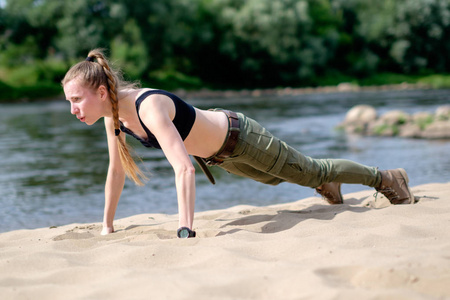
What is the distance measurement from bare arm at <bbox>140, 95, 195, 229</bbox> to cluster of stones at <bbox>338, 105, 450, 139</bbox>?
10.9 meters

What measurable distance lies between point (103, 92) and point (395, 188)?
8.61ft

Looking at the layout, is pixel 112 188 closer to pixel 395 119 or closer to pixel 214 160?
pixel 214 160

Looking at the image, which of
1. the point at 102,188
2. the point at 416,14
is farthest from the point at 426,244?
the point at 416,14

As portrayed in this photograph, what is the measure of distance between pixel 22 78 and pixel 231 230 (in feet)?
122

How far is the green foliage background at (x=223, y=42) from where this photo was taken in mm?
39438

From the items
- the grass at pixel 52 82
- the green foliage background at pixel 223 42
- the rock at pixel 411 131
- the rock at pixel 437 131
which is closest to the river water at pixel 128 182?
the rock at pixel 411 131

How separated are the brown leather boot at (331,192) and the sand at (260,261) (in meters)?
0.58

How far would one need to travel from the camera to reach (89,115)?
387 cm

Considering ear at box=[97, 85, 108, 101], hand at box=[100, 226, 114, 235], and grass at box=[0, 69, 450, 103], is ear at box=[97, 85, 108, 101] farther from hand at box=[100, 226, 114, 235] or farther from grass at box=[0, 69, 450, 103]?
grass at box=[0, 69, 450, 103]

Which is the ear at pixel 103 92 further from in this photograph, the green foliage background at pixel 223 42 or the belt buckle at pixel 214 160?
the green foliage background at pixel 223 42

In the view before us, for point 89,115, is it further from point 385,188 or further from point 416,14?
point 416,14

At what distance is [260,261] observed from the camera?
300 centimetres

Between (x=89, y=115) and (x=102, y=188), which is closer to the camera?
(x=89, y=115)

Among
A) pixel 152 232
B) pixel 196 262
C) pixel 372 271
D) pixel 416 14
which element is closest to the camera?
pixel 372 271
